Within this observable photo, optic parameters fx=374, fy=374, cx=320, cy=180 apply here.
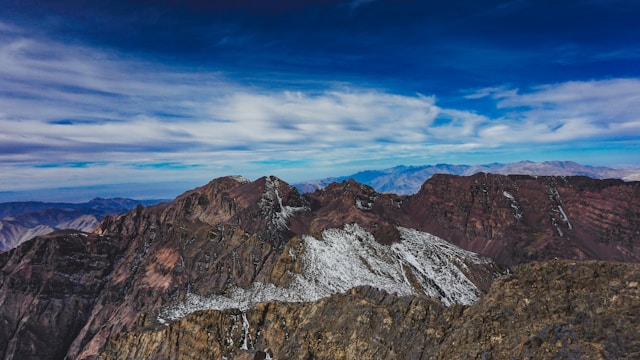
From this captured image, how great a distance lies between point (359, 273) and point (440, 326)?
45836mm

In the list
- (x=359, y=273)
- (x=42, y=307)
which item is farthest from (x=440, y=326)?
(x=42, y=307)

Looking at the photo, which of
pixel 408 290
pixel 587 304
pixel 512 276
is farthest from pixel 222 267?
pixel 587 304

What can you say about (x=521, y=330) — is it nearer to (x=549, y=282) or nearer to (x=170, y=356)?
(x=549, y=282)

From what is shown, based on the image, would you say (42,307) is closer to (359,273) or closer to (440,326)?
(359,273)

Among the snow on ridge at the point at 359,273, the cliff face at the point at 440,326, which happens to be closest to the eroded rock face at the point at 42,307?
the snow on ridge at the point at 359,273

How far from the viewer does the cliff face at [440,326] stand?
115 feet

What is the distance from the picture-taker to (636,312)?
34344 millimetres

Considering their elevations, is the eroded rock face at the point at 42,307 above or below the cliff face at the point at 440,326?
below

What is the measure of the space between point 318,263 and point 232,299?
23072mm

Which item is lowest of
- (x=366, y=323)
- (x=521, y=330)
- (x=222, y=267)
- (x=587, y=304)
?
(x=222, y=267)

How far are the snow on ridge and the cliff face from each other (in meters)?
10.9

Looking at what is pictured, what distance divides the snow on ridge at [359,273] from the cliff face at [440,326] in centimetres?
1092

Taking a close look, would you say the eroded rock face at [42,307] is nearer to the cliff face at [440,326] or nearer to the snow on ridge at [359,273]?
the snow on ridge at [359,273]

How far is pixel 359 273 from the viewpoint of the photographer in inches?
3716
